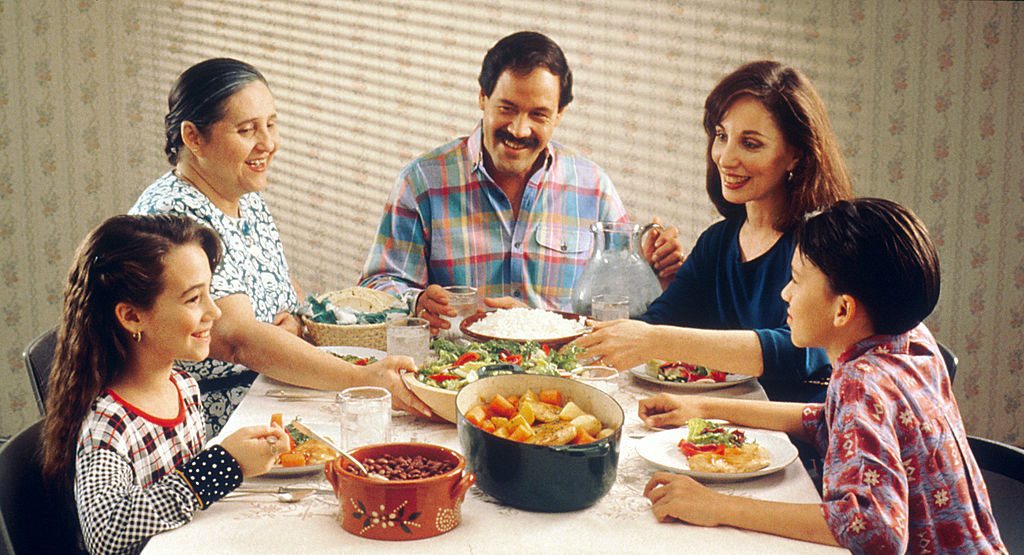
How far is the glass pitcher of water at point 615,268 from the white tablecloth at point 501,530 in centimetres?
83

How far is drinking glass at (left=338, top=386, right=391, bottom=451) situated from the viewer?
1.49 meters

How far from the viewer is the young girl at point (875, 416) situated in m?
1.23

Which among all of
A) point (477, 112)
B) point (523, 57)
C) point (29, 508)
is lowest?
point (29, 508)

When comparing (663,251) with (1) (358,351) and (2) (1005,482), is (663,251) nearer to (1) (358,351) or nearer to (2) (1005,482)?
(1) (358,351)

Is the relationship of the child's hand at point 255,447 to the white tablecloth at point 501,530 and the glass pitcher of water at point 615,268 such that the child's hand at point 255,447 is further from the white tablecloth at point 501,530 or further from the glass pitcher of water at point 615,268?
the glass pitcher of water at point 615,268

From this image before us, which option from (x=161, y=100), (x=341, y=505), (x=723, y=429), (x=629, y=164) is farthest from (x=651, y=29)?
(x=341, y=505)

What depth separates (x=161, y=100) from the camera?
3.89m

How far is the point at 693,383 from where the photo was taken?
1.87m

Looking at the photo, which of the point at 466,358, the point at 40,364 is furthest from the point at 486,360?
the point at 40,364

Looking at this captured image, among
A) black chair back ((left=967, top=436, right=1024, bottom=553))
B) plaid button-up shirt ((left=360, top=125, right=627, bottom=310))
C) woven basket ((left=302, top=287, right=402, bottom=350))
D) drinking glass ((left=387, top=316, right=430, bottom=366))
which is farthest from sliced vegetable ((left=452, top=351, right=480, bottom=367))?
plaid button-up shirt ((left=360, top=125, right=627, bottom=310))

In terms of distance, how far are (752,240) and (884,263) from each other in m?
0.84

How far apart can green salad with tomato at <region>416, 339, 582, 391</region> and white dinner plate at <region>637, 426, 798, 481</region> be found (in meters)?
0.21

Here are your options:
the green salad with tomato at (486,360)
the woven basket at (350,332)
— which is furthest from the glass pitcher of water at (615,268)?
the woven basket at (350,332)

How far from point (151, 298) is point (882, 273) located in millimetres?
1110
